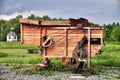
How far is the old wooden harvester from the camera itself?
1259 centimetres

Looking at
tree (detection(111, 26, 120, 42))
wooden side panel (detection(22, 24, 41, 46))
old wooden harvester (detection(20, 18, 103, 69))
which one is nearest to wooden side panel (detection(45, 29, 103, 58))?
old wooden harvester (detection(20, 18, 103, 69))

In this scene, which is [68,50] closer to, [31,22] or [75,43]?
[75,43]

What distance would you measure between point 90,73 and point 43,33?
7.26 ft

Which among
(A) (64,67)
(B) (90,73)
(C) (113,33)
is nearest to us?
(B) (90,73)

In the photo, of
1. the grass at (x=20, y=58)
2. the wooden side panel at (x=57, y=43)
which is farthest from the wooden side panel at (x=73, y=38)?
the grass at (x=20, y=58)

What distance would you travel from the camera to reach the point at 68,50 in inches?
502

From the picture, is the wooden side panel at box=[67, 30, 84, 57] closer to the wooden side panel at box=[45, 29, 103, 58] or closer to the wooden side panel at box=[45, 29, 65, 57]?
the wooden side panel at box=[45, 29, 103, 58]

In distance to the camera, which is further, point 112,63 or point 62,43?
point 112,63

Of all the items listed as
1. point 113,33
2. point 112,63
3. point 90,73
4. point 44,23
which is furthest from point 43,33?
point 113,33

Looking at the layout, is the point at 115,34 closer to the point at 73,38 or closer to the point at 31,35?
the point at 73,38

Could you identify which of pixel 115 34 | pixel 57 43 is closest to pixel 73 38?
pixel 57 43

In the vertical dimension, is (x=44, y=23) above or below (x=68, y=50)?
above

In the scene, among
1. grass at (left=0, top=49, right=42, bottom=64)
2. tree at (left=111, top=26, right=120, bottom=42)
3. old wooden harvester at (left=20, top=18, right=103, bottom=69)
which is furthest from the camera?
tree at (left=111, top=26, right=120, bottom=42)

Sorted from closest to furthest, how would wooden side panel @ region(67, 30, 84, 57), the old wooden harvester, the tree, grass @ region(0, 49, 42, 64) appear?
the old wooden harvester → wooden side panel @ region(67, 30, 84, 57) → grass @ region(0, 49, 42, 64) → the tree
